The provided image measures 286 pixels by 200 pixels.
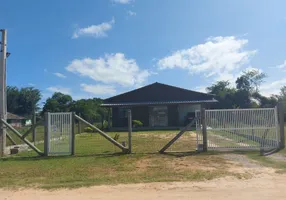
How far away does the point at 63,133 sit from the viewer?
11.9 meters

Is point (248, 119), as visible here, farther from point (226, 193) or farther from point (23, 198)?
point (23, 198)

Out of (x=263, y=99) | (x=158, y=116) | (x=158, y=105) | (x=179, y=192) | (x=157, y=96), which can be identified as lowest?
(x=179, y=192)

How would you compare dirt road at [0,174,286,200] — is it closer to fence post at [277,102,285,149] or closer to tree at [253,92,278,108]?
fence post at [277,102,285,149]


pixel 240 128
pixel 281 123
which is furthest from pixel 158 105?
pixel 281 123

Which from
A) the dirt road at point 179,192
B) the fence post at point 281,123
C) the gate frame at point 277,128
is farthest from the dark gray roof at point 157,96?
the dirt road at point 179,192

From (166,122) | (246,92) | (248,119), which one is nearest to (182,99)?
(166,122)

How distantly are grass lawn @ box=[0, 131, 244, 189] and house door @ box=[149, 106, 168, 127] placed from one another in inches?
918

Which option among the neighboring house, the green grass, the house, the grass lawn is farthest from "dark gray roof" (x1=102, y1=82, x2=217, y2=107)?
the neighboring house

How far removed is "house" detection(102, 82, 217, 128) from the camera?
111ft

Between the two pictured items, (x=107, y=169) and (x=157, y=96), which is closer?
(x=107, y=169)

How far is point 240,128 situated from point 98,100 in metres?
79.8

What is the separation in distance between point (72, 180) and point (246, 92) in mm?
65070

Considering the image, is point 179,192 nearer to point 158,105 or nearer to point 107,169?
point 107,169

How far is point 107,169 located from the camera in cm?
840
